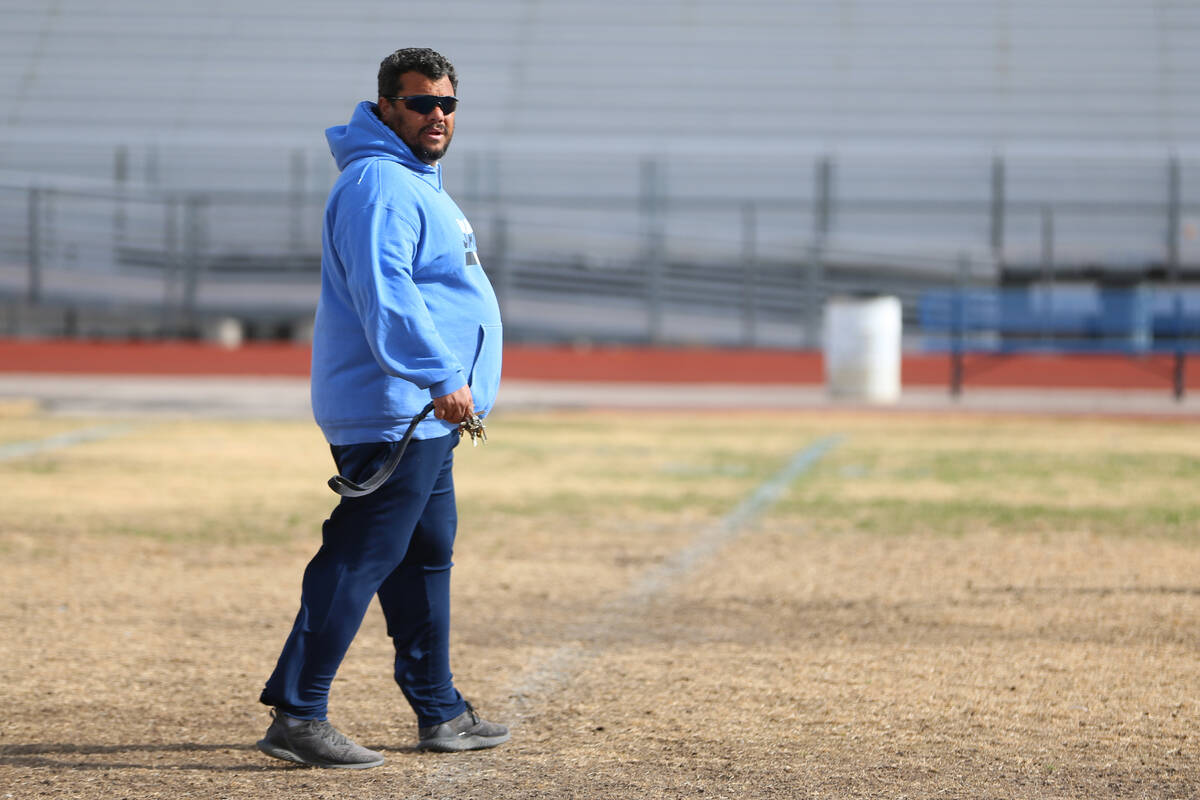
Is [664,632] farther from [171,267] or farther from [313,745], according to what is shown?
[171,267]

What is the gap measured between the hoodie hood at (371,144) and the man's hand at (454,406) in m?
0.60

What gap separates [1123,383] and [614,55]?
11.9m

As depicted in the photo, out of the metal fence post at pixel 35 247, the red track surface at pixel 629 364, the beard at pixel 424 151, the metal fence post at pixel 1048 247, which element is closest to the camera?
the beard at pixel 424 151

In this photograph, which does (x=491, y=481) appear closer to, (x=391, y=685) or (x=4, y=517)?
(x=4, y=517)

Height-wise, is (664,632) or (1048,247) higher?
(1048,247)

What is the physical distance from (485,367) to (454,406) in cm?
27

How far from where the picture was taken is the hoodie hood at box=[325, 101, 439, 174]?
161 inches

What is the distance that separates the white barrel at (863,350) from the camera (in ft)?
59.8

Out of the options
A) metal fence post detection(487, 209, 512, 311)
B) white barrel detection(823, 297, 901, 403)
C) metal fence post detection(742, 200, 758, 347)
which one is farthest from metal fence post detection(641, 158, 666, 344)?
white barrel detection(823, 297, 901, 403)

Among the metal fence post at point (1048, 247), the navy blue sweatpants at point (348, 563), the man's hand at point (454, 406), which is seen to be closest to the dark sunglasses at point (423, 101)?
the man's hand at point (454, 406)

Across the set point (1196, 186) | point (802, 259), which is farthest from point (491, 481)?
point (1196, 186)

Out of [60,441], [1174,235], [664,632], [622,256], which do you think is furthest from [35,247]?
[664,632]

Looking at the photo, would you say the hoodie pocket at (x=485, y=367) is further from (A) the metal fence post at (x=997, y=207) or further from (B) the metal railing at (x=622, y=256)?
(A) the metal fence post at (x=997, y=207)

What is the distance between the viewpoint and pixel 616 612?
6.14m
